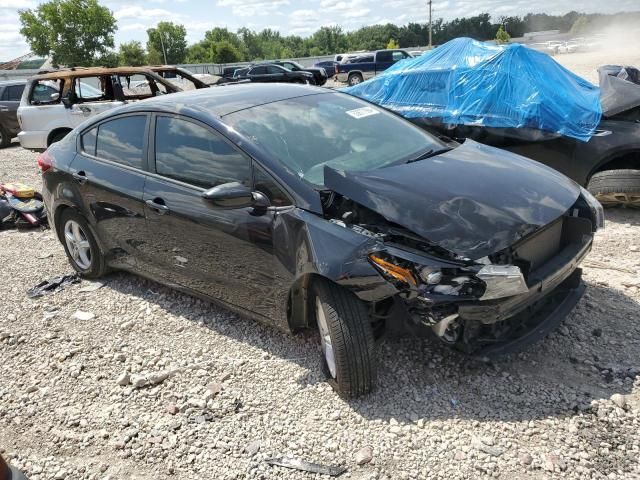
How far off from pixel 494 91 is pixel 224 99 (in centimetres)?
353

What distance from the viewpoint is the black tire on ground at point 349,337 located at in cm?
268

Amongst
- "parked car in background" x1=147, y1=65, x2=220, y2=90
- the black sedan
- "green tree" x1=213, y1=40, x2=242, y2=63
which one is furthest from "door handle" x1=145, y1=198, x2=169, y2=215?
"green tree" x1=213, y1=40, x2=242, y2=63

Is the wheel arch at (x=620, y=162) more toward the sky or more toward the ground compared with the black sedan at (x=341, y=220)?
more toward the ground

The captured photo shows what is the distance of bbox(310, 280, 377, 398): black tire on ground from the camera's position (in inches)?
106

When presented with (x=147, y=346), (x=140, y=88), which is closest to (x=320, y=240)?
(x=147, y=346)

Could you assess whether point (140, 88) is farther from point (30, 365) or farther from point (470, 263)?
point (470, 263)

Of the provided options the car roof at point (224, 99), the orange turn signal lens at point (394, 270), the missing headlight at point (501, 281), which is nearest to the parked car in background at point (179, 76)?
the car roof at point (224, 99)

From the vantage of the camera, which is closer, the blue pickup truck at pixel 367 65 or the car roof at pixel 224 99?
the car roof at pixel 224 99

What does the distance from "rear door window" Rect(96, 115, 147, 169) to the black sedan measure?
17 millimetres

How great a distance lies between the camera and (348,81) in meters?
28.4

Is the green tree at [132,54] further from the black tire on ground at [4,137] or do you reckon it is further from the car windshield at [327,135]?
the car windshield at [327,135]

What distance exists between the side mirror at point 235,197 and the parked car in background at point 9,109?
13.4 meters

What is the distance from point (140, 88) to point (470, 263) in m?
9.49

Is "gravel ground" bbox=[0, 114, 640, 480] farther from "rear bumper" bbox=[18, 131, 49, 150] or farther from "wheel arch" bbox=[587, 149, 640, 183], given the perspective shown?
Result: "rear bumper" bbox=[18, 131, 49, 150]
